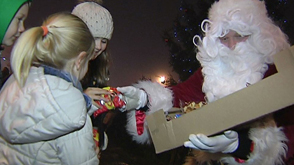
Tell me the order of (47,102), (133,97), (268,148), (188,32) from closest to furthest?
1. (47,102)
2. (268,148)
3. (133,97)
4. (188,32)

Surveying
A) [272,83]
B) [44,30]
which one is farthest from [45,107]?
[272,83]

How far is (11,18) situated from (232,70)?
135cm

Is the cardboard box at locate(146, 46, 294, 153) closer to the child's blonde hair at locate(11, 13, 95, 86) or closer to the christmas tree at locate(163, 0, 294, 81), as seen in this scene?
the child's blonde hair at locate(11, 13, 95, 86)

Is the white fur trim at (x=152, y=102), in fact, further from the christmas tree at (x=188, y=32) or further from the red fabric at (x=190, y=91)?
the christmas tree at (x=188, y=32)

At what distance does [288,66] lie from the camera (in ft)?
3.17

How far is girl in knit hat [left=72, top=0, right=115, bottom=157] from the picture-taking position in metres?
1.62

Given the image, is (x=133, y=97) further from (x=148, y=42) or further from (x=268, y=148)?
(x=148, y=42)

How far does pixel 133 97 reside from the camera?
1782mm

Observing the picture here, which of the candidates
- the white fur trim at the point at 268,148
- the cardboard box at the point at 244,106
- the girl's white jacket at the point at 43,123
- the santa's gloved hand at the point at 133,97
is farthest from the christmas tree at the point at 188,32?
the girl's white jacket at the point at 43,123

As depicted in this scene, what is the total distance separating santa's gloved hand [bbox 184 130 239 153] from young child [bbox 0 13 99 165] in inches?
18.7

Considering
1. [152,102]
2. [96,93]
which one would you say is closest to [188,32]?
[152,102]

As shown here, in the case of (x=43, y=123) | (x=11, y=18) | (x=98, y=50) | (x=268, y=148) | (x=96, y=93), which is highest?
(x=11, y=18)

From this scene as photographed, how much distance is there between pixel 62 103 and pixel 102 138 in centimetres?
70

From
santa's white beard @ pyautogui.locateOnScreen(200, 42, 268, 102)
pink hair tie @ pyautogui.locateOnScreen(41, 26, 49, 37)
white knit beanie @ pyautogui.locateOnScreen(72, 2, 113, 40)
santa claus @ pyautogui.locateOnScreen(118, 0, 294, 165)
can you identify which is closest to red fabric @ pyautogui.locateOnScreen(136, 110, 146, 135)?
santa claus @ pyautogui.locateOnScreen(118, 0, 294, 165)
